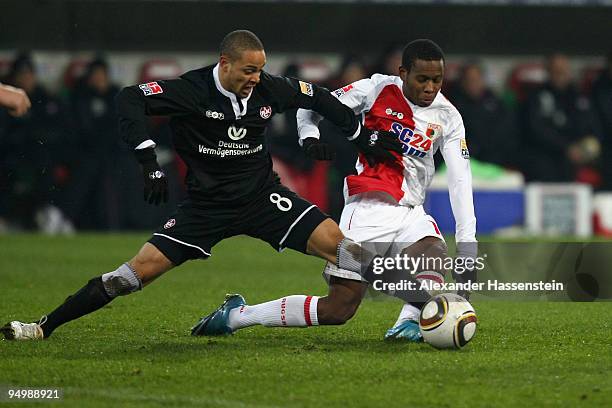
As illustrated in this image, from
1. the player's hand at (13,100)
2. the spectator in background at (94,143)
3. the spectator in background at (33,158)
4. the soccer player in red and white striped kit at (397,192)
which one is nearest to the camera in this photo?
the player's hand at (13,100)

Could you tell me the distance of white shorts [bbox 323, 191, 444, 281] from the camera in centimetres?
754

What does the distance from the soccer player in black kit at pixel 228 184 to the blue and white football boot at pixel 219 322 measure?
375 millimetres

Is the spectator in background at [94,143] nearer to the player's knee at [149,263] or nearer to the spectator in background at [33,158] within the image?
the spectator in background at [33,158]

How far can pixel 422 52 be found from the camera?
24.1 ft

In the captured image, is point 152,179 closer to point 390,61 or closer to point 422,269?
point 422,269

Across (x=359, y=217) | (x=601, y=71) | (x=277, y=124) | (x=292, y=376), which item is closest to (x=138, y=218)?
(x=277, y=124)

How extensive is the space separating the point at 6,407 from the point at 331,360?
6.32ft

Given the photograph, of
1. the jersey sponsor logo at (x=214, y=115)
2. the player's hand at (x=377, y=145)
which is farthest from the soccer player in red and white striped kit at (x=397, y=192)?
the jersey sponsor logo at (x=214, y=115)

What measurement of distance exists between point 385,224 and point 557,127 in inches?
450

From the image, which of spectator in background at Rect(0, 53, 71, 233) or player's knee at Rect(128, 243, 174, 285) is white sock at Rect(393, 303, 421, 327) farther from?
spectator in background at Rect(0, 53, 71, 233)

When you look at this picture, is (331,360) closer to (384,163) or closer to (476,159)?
(384,163)

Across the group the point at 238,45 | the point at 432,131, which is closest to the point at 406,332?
the point at 432,131

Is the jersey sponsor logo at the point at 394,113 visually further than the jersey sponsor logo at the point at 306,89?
Yes

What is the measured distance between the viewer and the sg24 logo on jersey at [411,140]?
25.0 feet
